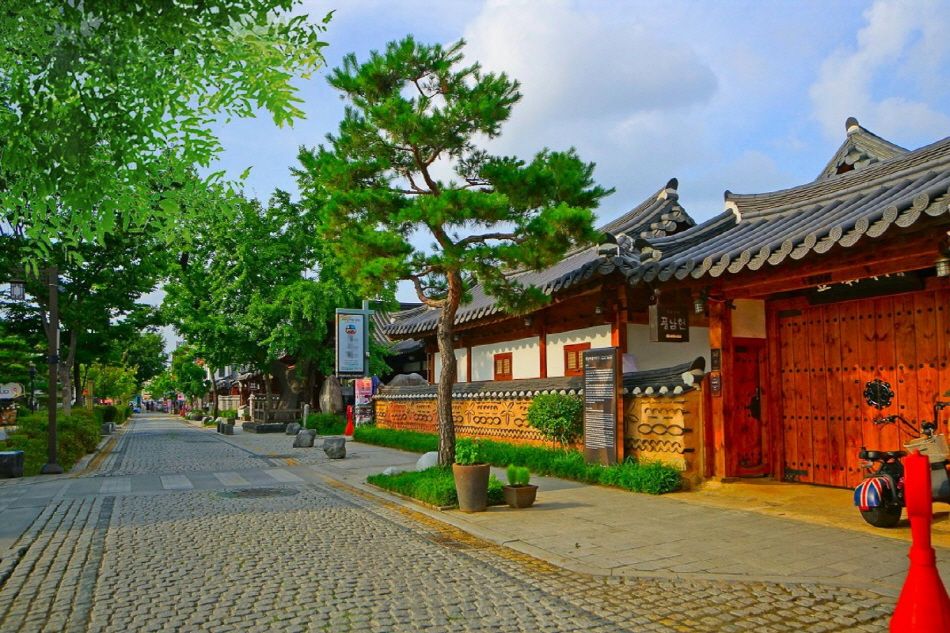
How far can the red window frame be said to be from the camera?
17812 mm

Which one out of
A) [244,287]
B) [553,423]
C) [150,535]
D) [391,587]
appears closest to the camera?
[391,587]

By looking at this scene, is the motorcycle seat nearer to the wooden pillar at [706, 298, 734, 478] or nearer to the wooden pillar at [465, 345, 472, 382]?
the wooden pillar at [706, 298, 734, 478]

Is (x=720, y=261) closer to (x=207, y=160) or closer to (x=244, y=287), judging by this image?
(x=207, y=160)

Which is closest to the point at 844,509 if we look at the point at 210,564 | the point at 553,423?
the point at 553,423

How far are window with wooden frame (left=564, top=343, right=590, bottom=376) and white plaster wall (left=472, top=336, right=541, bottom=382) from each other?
3.82ft

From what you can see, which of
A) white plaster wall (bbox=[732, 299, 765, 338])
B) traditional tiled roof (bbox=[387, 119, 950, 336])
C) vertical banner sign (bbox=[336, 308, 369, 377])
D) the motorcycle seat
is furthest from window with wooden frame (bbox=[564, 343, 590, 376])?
vertical banner sign (bbox=[336, 308, 369, 377])

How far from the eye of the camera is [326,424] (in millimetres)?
28266

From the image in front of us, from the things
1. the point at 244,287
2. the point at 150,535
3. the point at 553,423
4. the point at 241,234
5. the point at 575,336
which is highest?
the point at 241,234

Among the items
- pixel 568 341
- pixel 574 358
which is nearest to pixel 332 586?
pixel 574 358

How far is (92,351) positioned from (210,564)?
21.9 m

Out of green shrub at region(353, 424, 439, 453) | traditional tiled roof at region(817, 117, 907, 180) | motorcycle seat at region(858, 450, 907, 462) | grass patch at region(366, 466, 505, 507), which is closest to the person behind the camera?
motorcycle seat at region(858, 450, 907, 462)

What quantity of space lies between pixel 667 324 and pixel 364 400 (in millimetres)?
16847

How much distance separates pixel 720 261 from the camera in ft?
30.1

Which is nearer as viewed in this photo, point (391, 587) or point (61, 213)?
point (61, 213)
